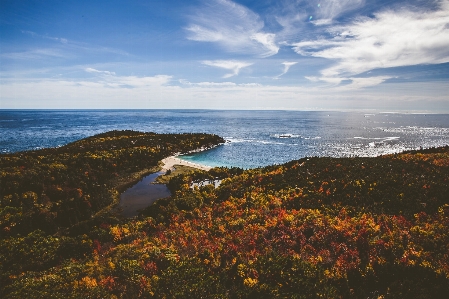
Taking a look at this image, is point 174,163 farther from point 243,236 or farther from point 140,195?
point 243,236

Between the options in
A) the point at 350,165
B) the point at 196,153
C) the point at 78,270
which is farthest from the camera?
the point at 196,153

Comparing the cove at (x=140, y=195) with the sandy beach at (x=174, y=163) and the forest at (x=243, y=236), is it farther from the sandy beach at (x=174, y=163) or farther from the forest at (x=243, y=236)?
the sandy beach at (x=174, y=163)

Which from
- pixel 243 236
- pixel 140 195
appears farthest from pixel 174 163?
pixel 243 236

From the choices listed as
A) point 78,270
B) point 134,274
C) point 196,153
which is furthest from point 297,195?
point 196,153

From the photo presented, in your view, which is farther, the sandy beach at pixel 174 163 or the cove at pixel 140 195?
the sandy beach at pixel 174 163

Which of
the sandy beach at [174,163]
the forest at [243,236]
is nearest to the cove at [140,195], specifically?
the forest at [243,236]

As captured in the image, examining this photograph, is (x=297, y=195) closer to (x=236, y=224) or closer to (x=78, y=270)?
(x=236, y=224)
